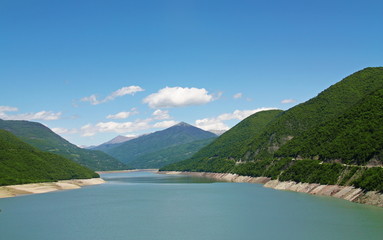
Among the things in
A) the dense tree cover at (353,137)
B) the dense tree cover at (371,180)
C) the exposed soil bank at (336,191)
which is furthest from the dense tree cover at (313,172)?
the dense tree cover at (371,180)

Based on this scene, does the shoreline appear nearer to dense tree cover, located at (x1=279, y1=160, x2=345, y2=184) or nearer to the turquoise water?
the turquoise water

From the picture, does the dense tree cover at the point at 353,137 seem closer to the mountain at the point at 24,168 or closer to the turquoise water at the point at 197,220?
the turquoise water at the point at 197,220

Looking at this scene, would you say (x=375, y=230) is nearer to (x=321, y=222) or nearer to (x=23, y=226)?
(x=321, y=222)

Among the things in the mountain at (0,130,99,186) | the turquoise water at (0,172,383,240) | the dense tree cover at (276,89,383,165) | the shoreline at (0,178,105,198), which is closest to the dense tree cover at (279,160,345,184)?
the dense tree cover at (276,89,383,165)

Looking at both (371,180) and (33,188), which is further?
(33,188)

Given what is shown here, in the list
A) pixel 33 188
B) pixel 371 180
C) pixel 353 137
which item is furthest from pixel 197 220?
pixel 33 188

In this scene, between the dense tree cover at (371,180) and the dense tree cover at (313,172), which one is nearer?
the dense tree cover at (371,180)

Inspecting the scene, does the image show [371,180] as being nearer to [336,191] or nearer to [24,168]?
[336,191]

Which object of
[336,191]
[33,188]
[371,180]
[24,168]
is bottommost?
[336,191]
